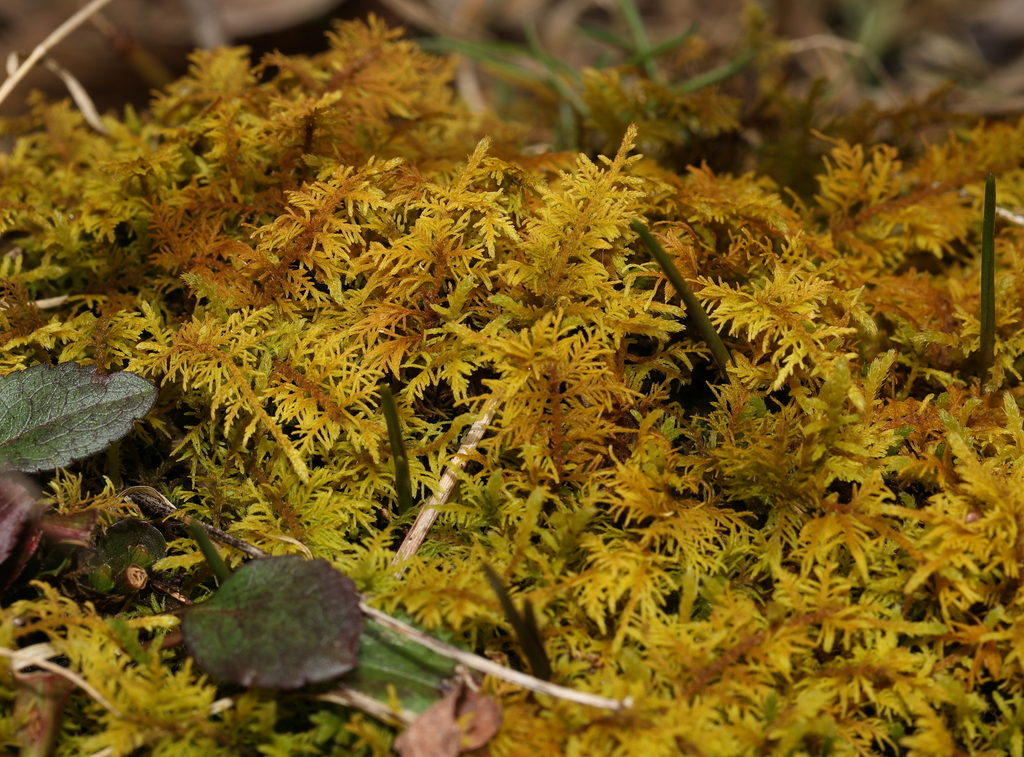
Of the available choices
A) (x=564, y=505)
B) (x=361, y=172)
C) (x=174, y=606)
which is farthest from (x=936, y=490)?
(x=174, y=606)

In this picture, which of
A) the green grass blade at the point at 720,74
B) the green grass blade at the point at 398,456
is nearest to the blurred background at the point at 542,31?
the green grass blade at the point at 720,74

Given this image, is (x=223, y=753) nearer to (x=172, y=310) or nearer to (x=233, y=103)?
(x=172, y=310)

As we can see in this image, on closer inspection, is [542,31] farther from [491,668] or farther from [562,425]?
[491,668]

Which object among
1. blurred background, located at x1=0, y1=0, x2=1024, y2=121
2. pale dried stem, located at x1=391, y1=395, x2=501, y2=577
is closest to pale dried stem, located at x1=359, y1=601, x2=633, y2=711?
pale dried stem, located at x1=391, y1=395, x2=501, y2=577

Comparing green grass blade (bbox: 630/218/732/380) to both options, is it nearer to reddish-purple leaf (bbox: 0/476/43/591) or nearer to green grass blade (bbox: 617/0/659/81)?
reddish-purple leaf (bbox: 0/476/43/591)

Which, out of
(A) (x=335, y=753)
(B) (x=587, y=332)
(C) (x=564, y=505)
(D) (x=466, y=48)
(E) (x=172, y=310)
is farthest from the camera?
(D) (x=466, y=48)

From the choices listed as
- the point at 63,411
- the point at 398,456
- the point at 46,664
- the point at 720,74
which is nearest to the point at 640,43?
the point at 720,74
